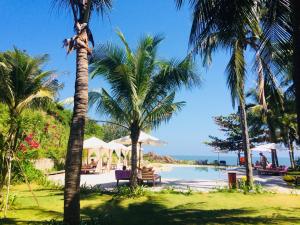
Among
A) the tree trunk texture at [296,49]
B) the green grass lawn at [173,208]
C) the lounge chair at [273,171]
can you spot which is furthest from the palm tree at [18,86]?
the lounge chair at [273,171]

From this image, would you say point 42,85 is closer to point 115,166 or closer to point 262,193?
point 262,193

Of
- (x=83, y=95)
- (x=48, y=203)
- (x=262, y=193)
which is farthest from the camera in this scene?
(x=262, y=193)

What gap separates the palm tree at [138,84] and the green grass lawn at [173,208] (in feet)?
6.01

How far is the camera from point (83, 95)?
6703 mm

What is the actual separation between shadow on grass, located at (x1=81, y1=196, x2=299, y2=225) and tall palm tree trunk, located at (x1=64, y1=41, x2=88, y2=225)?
4.69ft

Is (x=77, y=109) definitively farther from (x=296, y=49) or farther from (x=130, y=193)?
(x=130, y=193)

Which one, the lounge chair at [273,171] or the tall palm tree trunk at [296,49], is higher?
the tall palm tree trunk at [296,49]

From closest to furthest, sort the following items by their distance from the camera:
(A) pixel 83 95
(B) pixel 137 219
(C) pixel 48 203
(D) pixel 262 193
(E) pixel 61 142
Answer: (A) pixel 83 95
(B) pixel 137 219
(C) pixel 48 203
(D) pixel 262 193
(E) pixel 61 142

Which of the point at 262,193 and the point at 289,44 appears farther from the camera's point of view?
the point at 262,193

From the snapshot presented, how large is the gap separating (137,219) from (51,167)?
43.7 ft

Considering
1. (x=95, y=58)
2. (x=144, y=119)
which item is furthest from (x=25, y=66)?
(x=144, y=119)

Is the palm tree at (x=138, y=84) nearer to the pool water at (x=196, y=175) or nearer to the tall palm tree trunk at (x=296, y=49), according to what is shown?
the tall palm tree trunk at (x=296, y=49)

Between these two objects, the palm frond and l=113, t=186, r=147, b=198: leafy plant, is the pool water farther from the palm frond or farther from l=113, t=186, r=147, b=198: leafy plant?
the palm frond

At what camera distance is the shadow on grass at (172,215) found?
748cm
